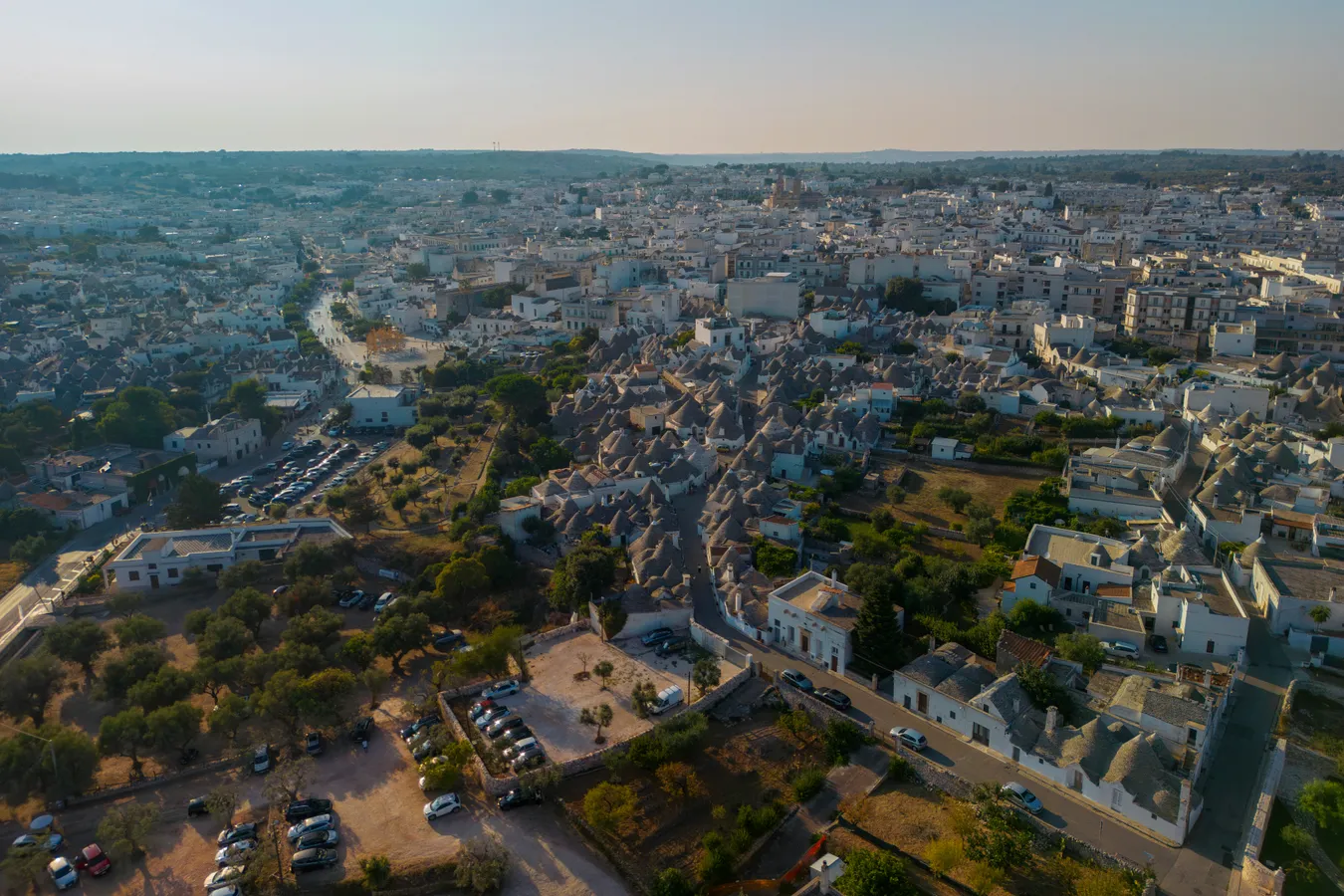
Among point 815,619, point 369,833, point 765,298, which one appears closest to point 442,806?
point 369,833

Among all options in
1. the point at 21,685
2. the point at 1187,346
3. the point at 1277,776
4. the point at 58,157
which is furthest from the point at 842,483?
the point at 58,157

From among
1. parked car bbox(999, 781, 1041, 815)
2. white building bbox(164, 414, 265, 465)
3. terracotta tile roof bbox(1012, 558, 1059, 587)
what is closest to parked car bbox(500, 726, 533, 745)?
parked car bbox(999, 781, 1041, 815)

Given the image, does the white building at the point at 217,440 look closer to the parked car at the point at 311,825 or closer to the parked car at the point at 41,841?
the parked car at the point at 41,841

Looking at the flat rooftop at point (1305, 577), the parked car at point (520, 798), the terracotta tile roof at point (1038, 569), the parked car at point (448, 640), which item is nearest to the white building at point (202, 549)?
the parked car at point (448, 640)

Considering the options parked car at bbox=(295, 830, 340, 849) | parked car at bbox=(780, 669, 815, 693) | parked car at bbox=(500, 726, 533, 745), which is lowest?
parked car at bbox=(295, 830, 340, 849)

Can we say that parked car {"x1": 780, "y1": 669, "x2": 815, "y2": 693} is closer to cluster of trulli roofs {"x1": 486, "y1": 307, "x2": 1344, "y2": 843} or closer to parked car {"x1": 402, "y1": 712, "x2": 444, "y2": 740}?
cluster of trulli roofs {"x1": 486, "y1": 307, "x2": 1344, "y2": 843}
